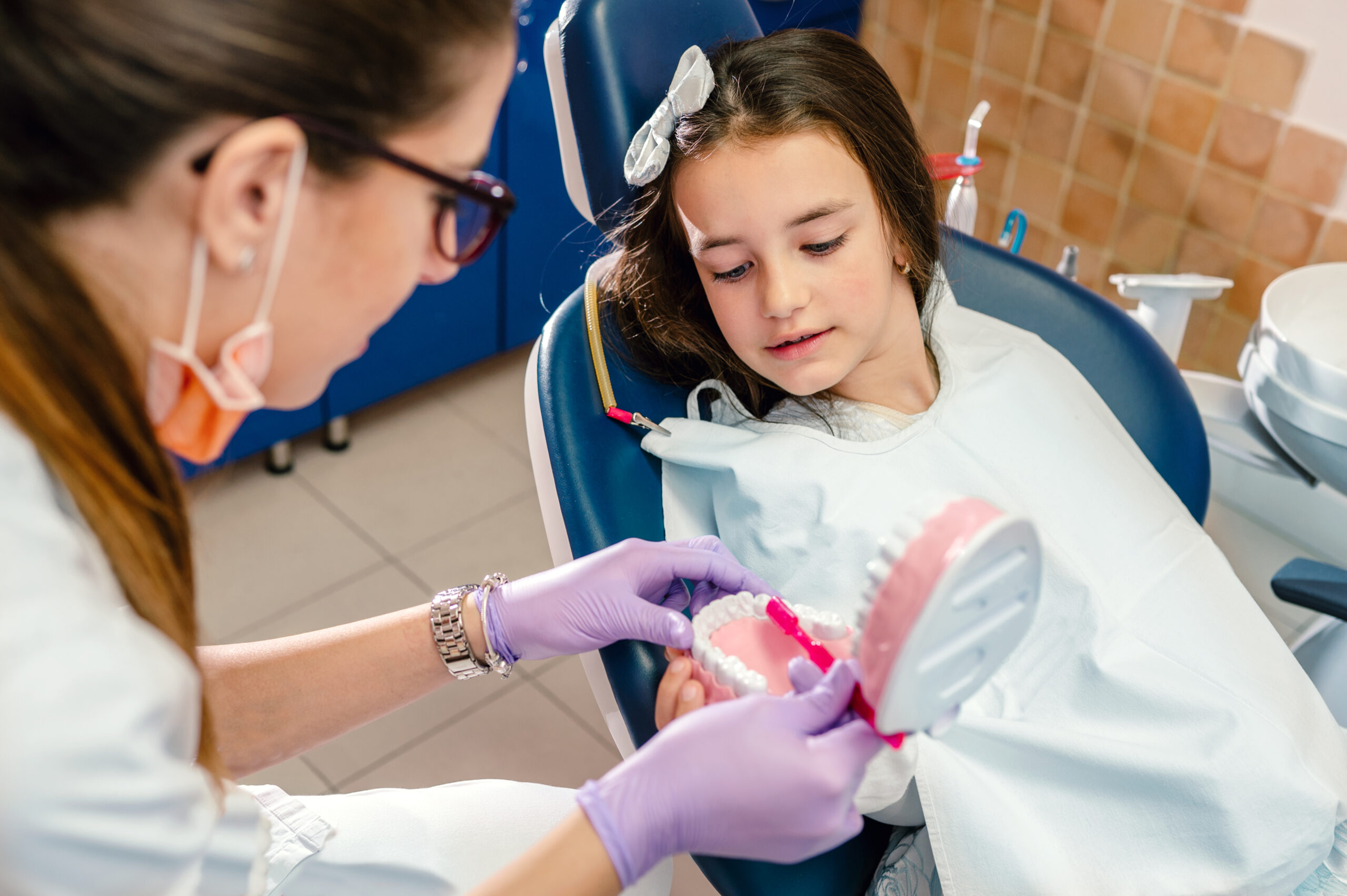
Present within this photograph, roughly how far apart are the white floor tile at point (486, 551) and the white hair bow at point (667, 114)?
1.13 meters

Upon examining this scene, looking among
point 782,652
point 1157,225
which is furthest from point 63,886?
point 1157,225

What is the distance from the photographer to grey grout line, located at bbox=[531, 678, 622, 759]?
191cm

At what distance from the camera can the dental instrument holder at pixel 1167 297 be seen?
155 centimetres

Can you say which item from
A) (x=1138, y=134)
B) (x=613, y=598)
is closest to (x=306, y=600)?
(x=613, y=598)

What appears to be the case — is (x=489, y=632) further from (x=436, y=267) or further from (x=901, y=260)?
(x=901, y=260)

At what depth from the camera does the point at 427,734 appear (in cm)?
190

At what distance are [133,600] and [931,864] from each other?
76 cm

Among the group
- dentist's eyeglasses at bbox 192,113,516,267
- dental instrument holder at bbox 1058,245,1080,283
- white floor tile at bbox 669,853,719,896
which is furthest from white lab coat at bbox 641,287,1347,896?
white floor tile at bbox 669,853,719,896

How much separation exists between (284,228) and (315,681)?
22.3 inches

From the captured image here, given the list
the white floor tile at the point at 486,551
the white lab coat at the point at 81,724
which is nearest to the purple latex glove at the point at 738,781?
the white lab coat at the point at 81,724

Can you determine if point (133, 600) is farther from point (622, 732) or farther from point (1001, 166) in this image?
point (1001, 166)

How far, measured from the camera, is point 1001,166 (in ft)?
9.08

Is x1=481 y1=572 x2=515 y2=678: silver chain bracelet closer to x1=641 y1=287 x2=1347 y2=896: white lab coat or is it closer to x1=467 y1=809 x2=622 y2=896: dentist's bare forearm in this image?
x1=641 y1=287 x2=1347 y2=896: white lab coat

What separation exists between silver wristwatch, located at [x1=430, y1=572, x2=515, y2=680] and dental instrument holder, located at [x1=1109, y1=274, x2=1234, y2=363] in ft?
3.21
